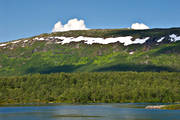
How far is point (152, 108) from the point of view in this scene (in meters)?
158

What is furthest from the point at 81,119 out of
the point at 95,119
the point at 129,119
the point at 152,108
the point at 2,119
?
the point at 152,108

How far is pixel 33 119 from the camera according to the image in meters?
114

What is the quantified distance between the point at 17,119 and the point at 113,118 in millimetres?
27840

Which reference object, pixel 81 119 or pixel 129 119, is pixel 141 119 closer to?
pixel 129 119

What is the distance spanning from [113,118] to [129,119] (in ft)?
16.4

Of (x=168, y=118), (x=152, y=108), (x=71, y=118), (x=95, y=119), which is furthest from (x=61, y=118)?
(x=152, y=108)

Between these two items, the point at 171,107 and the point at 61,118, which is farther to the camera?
the point at 171,107

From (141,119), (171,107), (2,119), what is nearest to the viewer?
(141,119)

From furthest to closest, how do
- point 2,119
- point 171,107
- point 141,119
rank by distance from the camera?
1. point 171,107
2. point 2,119
3. point 141,119

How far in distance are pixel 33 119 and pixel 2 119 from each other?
9.66 metres

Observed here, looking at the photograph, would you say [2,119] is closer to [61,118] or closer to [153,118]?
[61,118]

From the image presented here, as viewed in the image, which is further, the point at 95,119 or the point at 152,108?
the point at 152,108

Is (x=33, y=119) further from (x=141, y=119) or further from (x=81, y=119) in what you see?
(x=141, y=119)

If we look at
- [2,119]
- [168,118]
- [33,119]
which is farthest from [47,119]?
[168,118]
